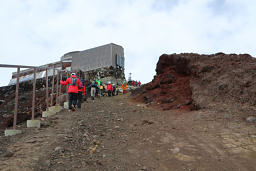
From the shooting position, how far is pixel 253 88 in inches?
301

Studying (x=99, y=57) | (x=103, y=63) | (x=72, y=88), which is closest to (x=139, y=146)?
(x=72, y=88)

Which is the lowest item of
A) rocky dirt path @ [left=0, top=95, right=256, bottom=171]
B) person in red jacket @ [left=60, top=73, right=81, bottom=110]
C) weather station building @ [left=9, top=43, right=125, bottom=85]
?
rocky dirt path @ [left=0, top=95, right=256, bottom=171]

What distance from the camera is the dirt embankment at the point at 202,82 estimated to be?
805 centimetres

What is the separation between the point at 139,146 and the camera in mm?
5219

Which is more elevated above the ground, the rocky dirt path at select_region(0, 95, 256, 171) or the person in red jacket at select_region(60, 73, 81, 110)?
the person in red jacket at select_region(60, 73, 81, 110)

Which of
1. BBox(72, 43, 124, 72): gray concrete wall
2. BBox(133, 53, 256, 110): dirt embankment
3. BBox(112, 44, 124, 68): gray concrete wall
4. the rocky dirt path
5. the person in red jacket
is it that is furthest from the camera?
BBox(112, 44, 124, 68): gray concrete wall

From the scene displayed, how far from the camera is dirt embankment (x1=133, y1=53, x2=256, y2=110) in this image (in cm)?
805

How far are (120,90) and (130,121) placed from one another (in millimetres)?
17267

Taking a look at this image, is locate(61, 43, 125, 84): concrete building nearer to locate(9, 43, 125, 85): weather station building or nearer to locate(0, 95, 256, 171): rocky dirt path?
locate(9, 43, 125, 85): weather station building

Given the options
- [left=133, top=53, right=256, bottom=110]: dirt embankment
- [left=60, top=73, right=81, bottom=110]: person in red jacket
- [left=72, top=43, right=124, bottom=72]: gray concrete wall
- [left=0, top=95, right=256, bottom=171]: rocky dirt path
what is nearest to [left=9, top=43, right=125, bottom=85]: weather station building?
[left=72, top=43, right=124, bottom=72]: gray concrete wall

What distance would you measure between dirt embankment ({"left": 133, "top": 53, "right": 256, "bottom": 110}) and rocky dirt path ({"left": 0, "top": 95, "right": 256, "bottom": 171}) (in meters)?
1.33

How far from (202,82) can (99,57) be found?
19.8m

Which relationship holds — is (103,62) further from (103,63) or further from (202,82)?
(202,82)

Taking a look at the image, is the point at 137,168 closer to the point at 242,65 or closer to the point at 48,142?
the point at 48,142
